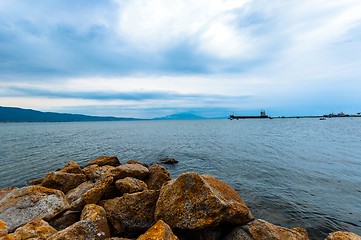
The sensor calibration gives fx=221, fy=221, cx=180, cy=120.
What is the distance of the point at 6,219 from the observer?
8.75m

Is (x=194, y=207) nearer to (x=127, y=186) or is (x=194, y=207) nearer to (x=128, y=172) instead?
(x=127, y=186)

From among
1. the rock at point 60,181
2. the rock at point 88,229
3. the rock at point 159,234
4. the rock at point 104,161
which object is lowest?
the rock at point 104,161

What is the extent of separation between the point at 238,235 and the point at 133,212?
4.07 metres

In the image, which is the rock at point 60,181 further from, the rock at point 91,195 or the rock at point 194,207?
the rock at point 194,207

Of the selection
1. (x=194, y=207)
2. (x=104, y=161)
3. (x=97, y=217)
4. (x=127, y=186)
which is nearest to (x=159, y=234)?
Result: (x=194, y=207)

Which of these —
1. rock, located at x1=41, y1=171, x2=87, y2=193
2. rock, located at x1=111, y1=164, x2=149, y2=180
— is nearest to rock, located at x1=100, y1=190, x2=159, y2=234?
rock, located at x1=111, y1=164, x2=149, y2=180

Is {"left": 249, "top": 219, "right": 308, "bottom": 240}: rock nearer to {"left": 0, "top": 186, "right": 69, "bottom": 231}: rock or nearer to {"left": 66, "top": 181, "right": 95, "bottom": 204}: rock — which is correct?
{"left": 0, "top": 186, "right": 69, "bottom": 231}: rock

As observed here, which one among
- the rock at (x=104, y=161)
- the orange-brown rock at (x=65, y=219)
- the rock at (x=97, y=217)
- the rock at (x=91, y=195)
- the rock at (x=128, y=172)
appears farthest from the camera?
the rock at (x=104, y=161)

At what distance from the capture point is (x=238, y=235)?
7.76 m

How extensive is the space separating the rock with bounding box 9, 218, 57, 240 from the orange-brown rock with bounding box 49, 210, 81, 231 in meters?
1.31

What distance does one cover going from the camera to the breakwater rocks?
704cm

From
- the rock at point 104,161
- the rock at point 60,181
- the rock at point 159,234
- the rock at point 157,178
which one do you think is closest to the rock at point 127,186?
the rock at point 157,178

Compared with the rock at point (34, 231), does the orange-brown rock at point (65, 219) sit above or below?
below

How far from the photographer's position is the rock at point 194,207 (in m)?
7.55
